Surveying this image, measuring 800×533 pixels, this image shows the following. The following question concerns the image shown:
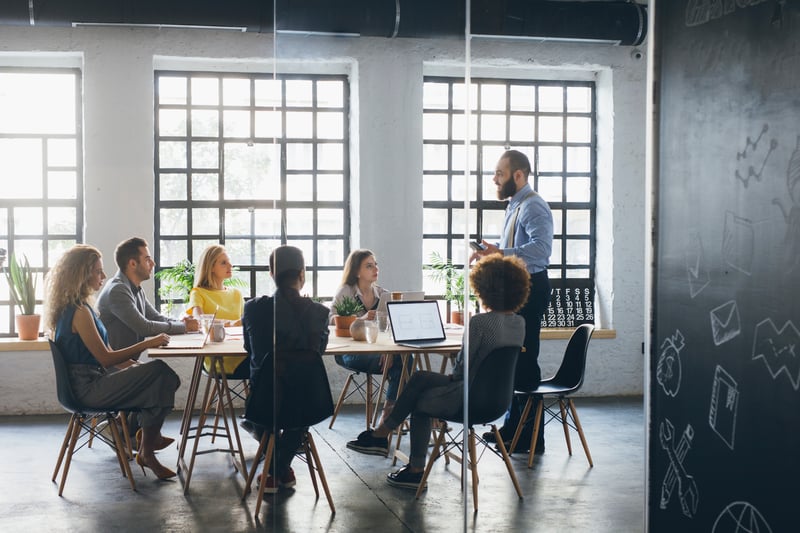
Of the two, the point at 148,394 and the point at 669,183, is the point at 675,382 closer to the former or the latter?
the point at 669,183

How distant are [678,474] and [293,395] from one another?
6.40 ft

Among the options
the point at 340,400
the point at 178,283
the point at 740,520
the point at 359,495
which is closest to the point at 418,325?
the point at 340,400

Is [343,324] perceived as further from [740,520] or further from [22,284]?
[22,284]

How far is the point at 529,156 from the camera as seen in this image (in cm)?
281

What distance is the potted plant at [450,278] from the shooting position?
110 inches

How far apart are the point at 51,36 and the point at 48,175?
1112mm

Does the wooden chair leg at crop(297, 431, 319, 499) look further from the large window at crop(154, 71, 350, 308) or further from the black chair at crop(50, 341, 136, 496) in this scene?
the large window at crop(154, 71, 350, 308)

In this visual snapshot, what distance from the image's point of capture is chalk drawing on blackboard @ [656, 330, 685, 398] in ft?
7.94

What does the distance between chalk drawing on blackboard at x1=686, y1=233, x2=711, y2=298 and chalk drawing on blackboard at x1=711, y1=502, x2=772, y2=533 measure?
1.82 feet

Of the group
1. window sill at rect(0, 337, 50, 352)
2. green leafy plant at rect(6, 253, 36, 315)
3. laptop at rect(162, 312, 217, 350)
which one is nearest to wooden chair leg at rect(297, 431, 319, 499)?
laptop at rect(162, 312, 217, 350)

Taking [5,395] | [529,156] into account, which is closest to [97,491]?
[5,395]

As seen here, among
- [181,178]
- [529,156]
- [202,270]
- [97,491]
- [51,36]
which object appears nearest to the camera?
[529,156]

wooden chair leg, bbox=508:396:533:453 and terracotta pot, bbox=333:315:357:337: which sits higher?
terracotta pot, bbox=333:315:357:337

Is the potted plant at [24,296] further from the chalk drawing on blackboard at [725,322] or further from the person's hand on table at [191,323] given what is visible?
the chalk drawing on blackboard at [725,322]
